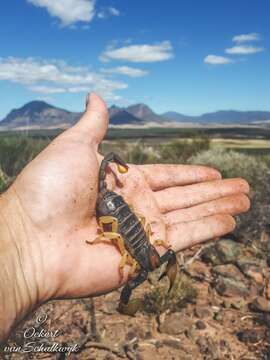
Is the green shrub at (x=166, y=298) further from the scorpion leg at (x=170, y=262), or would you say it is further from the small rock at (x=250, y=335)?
the scorpion leg at (x=170, y=262)

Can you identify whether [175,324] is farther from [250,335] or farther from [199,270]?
[199,270]

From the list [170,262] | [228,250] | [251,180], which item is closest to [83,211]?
[170,262]

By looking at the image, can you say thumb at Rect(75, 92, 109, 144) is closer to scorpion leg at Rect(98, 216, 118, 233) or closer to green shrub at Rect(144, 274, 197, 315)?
scorpion leg at Rect(98, 216, 118, 233)

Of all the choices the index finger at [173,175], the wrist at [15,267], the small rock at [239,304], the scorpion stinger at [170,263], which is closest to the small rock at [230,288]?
the small rock at [239,304]

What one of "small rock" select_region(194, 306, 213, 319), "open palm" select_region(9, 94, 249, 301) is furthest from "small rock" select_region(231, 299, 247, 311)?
"open palm" select_region(9, 94, 249, 301)

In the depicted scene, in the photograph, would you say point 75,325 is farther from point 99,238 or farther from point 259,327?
point 259,327

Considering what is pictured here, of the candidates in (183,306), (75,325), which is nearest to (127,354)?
(75,325)
